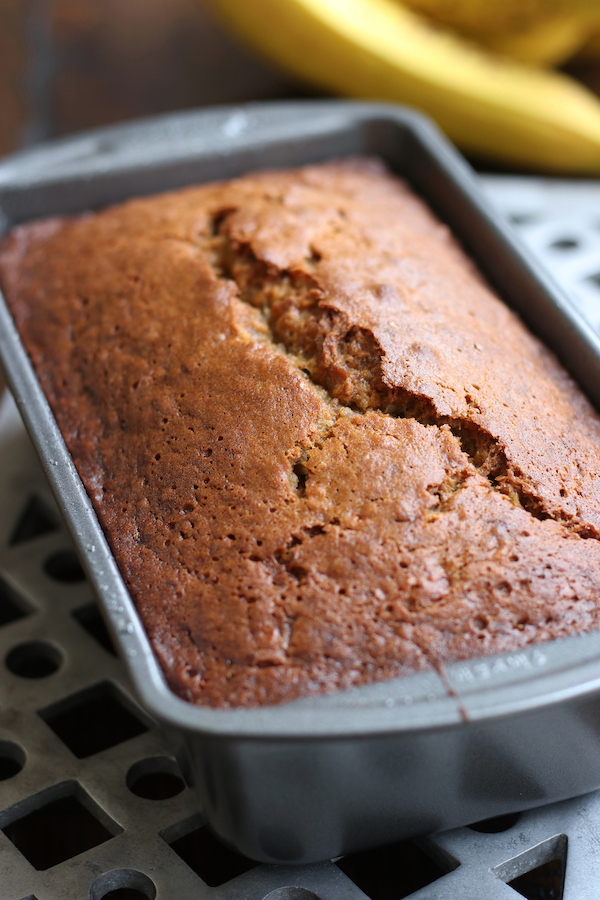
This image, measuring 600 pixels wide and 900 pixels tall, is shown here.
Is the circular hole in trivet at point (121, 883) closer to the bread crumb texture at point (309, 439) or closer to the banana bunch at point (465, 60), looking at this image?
the bread crumb texture at point (309, 439)

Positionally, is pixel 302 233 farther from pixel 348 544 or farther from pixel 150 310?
pixel 348 544

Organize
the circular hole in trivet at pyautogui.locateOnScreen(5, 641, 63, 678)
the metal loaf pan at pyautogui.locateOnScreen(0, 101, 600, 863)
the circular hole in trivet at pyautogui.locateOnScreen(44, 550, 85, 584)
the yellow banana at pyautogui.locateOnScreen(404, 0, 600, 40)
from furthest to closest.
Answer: the yellow banana at pyautogui.locateOnScreen(404, 0, 600, 40), the circular hole in trivet at pyautogui.locateOnScreen(44, 550, 85, 584), the circular hole in trivet at pyautogui.locateOnScreen(5, 641, 63, 678), the metal loaf pan at pyautogui.locateOnScreen(0, 101, 600, 863)

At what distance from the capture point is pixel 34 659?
1.31 metres

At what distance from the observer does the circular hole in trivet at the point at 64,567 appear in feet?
4.67

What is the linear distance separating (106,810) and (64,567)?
46cm

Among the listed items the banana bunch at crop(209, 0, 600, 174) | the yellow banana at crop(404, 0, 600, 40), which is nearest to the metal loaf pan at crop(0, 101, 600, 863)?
the banana bunch at crop(209, 0, 600, 174)

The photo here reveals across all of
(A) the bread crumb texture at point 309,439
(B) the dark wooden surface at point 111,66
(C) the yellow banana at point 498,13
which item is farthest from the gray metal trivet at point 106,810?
(C) the yellow banana at point 498,13

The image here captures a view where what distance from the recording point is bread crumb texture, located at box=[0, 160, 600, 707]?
101 centimetres

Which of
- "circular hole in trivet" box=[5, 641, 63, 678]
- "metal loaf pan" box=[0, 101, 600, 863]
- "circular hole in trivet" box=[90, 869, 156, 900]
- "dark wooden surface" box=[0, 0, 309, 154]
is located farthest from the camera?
"dark wooden surface" box=[0, 0, 309, 154]

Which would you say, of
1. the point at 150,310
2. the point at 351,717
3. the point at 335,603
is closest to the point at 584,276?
the point at 150,310

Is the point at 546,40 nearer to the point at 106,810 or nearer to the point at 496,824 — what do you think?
the point at 496,824

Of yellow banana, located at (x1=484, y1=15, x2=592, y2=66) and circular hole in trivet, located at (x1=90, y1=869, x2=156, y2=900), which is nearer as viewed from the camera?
circular hole in trivet, located at (x1=90, y1=869, x2=156, y2=900)

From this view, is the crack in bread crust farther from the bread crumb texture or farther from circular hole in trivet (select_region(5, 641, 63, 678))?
circular hole in trivet (select_region(5, 641, 63, 678))

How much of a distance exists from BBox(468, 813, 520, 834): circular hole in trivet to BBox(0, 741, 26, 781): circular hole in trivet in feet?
1.93
